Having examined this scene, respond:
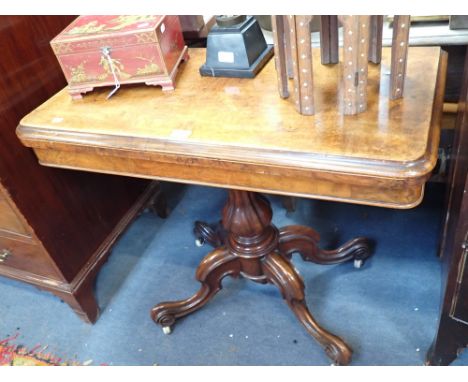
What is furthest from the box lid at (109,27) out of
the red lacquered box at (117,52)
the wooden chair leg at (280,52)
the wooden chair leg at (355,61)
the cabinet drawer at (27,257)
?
the cabinet drawer at (27,257)

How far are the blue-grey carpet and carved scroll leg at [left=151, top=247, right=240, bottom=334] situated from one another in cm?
6

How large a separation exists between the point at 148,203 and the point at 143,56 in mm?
748

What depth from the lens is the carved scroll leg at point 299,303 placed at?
1133 mm

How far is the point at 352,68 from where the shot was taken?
2.45ft

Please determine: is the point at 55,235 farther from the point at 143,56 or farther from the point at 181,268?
the point at 143,56

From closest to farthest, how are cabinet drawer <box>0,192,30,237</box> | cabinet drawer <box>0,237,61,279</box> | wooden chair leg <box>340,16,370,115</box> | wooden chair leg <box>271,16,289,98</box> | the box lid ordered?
wooden chair leg <box>340,16,370,115</box>, wooden chair leg <box>271,16,289,98</box>, the box lid, cabinet drawer <box>0,192,30,237</box>, cabinet drawer <box>0,237,61,279</box>

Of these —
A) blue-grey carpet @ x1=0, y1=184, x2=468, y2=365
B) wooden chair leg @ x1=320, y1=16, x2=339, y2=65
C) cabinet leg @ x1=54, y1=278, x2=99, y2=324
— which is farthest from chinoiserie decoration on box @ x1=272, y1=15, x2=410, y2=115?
cabinet leg @ x1=54, y1=278, x2=99, y2=324

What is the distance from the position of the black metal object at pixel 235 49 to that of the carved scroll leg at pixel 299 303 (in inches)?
20.4

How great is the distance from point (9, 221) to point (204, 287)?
1.81ft

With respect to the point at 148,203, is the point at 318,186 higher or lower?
higher

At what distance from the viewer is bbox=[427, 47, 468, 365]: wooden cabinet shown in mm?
813

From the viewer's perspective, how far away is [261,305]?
4.41 ft

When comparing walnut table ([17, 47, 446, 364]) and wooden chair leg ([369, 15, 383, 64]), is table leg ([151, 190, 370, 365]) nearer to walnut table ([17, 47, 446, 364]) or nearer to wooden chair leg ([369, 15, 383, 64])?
walnut table ([17, 47, 446, 364])
